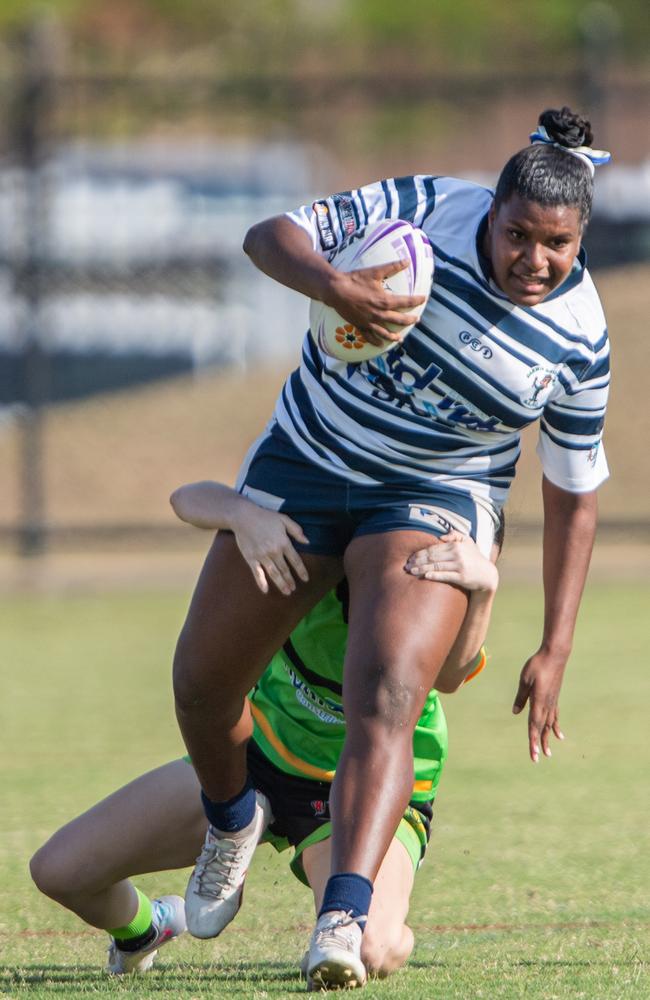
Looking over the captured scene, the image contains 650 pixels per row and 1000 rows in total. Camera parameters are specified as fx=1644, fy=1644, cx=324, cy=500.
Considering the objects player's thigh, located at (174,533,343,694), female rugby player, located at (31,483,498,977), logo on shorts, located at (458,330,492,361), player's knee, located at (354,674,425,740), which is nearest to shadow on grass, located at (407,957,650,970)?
female rugby player, located at (31,483,498,977)

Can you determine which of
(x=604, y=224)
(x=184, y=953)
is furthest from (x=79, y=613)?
(x=604, y=224)

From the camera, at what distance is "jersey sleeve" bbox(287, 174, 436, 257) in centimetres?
399

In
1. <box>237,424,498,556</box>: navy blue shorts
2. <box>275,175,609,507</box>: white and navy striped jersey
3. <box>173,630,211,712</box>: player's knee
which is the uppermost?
<box>275,175,609,507</box>: white and navy striped jersey

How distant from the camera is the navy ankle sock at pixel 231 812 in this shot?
4.11 meters

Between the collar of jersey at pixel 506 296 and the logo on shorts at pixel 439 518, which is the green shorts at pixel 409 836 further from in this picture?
the collar of jersey at pixel 506 296

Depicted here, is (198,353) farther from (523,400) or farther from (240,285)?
(523,400)

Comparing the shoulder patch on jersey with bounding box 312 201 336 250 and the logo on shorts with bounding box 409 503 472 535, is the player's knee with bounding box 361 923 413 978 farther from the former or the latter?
the shoulder patch on jersey with bounding box 312 201 336 250

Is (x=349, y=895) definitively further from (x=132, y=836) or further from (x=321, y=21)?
(x=321, y=21)

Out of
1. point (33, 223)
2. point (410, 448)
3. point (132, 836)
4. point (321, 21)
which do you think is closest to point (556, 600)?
point (410, 448)

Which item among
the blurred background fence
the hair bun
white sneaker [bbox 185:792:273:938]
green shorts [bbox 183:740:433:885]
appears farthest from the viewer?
the blurred background fence

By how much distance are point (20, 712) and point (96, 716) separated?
1.27 ft

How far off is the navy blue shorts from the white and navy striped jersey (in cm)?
3

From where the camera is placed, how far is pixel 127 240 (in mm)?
19469

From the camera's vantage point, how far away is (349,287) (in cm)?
377
